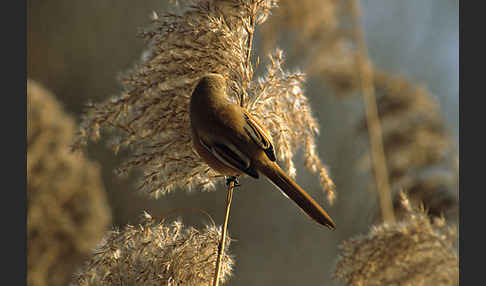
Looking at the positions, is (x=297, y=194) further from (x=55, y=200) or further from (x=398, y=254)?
(x=55, y=200)

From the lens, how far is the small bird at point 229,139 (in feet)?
2.74

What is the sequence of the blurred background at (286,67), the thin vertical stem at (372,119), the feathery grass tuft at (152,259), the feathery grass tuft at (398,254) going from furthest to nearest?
1. the blurred background at (286,67)
2. the thin vertical stem at (372,119)
3. the feathery grass tuft at (398,254)
4. the feathery grass tuft at (152,259)

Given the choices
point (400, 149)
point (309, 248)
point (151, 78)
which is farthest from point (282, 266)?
point (151, 78)

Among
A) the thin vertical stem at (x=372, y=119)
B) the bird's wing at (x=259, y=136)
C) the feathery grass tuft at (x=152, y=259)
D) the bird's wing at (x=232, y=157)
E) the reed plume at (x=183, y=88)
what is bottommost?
the feathery grass tuft at (x=152, y=259)

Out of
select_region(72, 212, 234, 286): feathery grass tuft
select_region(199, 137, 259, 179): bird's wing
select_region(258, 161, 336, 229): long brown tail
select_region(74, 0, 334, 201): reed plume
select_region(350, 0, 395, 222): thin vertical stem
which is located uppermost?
select_region(350, 0, 395, 222): thin vertical stem

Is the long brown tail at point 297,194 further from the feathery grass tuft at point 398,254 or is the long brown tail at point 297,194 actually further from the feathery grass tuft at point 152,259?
the feathery grass tuft at point 398,254

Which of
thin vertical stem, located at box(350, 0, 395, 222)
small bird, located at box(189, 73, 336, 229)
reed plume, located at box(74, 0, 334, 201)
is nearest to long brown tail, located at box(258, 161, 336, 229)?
small bird, located at box(189, 73, 336, 229)

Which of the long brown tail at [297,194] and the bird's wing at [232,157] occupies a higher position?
the bird's wing at [232,157]

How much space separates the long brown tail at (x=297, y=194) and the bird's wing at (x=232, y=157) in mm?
28

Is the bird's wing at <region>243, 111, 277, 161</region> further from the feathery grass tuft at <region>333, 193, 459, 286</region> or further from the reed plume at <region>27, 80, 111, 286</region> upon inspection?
the reed plume at <region>27, 80, 111, 286</region>

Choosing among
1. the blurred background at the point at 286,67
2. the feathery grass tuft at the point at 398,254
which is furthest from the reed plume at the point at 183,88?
the blurred background at the point at 286,67

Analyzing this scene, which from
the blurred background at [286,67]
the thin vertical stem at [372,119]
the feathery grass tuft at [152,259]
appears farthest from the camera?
the blurred background at [286,67]

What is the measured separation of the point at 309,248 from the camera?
10.7ft

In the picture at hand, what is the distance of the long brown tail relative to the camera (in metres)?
0.78
